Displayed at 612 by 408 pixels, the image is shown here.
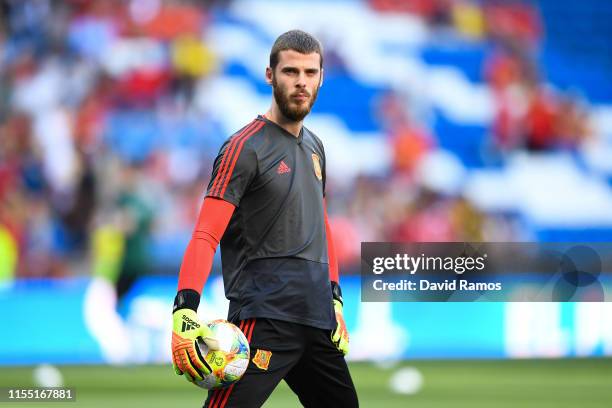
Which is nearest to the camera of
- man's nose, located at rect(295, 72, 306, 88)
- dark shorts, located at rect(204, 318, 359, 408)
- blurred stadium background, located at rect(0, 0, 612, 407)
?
dark shorts, located at rect(204, 318, 359, 408)

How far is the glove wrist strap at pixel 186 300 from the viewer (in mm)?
4113

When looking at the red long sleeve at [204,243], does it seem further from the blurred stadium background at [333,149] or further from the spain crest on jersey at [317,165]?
the blurred stadium background at [333,149]

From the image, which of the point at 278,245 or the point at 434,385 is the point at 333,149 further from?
the point at 278,245

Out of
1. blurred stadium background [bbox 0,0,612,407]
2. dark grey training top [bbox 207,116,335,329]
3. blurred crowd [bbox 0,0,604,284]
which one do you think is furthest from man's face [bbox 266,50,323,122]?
blurred crowd [bbox 0,0,604,284]

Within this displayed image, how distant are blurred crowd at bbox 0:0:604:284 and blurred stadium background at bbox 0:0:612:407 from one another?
0.10 ft

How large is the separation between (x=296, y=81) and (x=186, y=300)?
979 mm

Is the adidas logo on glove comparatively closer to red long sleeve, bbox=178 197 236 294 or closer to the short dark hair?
red long sleeve, bbox=178 197 236 294

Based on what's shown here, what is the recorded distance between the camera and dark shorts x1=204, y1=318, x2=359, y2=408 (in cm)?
433

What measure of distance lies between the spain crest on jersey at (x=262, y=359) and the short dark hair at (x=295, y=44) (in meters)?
1.13

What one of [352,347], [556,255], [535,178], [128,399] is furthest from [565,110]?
[128,399]

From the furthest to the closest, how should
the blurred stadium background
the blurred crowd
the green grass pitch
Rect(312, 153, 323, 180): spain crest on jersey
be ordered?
the blurred crowd → the blurred stadium background → the green grass pitch → Rect(312, 153, 323, 180): spain crest on jersey

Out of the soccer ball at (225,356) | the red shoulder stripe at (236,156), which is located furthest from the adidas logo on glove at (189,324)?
the red shoulder stripe at (236,156)

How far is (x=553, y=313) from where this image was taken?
42.3 ft

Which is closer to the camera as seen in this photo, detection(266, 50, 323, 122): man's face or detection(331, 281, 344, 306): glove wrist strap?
detection(266, 50, 323, 122): man's face
